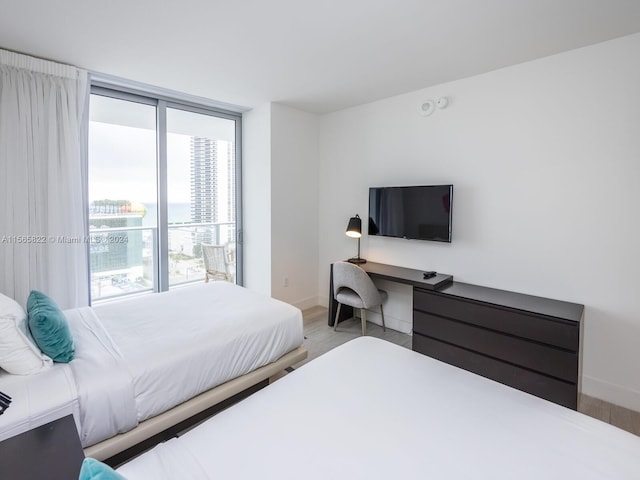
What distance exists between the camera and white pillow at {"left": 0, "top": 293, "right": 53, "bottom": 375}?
5.10 feet

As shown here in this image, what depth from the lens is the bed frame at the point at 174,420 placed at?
163 centimetres

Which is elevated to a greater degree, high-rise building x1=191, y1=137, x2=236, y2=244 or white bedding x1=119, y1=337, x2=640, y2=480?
high-rise building x1=191, y1=137, x2=236, y2=244

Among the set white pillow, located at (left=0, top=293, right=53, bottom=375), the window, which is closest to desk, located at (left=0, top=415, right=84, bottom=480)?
white pillow, located at (left=0, top=293, right=53, bottom=375)

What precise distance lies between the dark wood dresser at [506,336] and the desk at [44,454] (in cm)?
254

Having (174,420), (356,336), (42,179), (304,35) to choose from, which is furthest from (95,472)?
(356,336)

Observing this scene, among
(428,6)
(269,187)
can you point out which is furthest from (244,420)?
(269,187)

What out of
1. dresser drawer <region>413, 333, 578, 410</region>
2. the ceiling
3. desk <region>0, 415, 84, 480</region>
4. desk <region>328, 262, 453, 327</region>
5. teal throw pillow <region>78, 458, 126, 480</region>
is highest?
the ceiling

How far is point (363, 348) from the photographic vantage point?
1.95 m

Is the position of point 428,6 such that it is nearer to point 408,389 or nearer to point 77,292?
point 408,389

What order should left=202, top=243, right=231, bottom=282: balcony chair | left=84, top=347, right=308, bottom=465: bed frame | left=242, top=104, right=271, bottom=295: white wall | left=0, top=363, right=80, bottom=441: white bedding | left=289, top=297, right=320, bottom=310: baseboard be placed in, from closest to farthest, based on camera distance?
left=0, top=363, right=80, bottom=441: white bedding < left=84, top=347, right=308, bottom=465: bed frame < left=242, top=104, right=271, bottom=295: white wall < left=202, top=243, right=231, bottom=282: balcony chair < left=289, top=297, right=320, bottom=310: baseboard

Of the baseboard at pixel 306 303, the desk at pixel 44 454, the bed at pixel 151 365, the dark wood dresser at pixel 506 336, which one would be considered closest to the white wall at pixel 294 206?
the baseboard at pixel 306 303

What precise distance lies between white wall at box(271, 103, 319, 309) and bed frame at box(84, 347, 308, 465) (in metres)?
1.87

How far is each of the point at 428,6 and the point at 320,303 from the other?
357 cm

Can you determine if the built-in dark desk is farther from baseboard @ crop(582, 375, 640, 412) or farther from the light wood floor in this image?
the light wood floor
